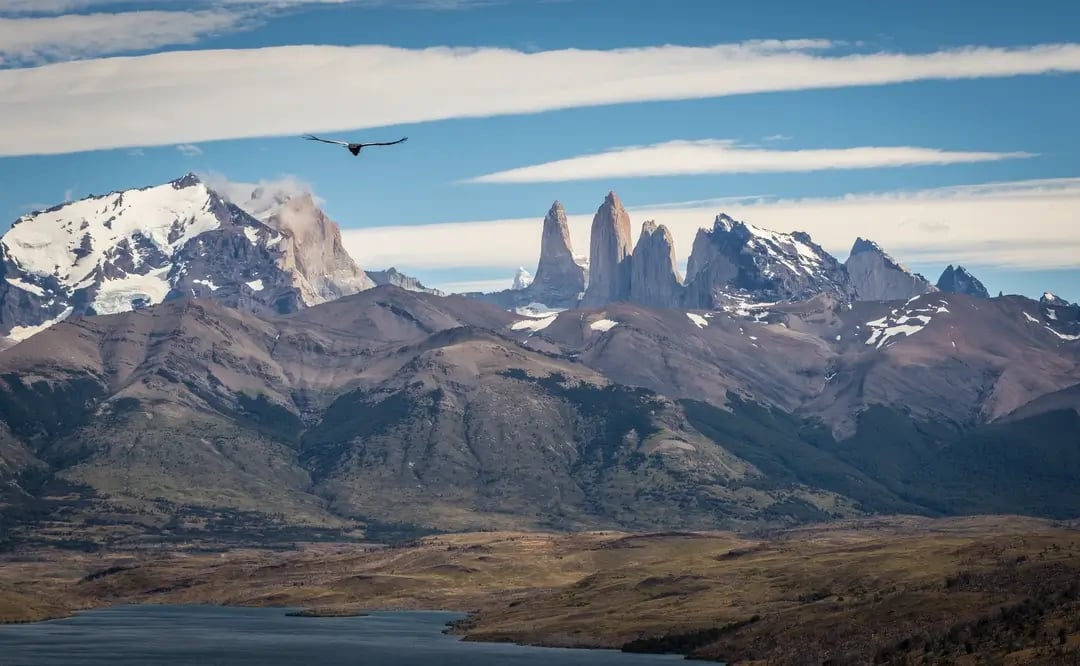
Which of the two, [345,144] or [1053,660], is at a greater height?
[345,144]

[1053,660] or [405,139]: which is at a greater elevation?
[405,139]

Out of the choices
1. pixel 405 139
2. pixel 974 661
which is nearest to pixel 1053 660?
pixel 974 661

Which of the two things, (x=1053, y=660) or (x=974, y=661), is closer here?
(x=1053, y=660)

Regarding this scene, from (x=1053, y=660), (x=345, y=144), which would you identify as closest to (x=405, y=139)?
(x=345, y=144)

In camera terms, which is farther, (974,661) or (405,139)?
(974,661)

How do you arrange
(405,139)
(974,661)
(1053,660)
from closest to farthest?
(405,139) → (1053,660) → (974,661)

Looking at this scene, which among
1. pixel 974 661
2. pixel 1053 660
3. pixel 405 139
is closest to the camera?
pixel 405 139

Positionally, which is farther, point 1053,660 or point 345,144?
point 1053,660

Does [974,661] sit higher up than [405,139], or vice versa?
[405,139]

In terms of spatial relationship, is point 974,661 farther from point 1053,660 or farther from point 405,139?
point 405,139
